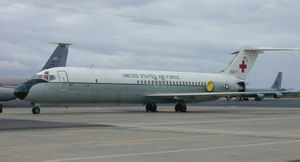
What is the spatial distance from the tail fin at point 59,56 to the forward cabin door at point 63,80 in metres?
25.8

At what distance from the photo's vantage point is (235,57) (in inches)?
1702

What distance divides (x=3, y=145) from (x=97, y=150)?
278 cm

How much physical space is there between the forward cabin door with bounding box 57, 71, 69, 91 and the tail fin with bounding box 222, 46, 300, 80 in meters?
17.7

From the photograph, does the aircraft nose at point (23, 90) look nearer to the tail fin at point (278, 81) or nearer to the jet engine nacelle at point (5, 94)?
the jet engine nacelle at point (5, 94)

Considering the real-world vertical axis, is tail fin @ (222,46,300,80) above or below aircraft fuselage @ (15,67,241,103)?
above

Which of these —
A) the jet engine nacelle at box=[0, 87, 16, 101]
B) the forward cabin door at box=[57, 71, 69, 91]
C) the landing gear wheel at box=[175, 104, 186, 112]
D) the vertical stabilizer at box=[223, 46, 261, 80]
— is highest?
the vertical stabilizer at box=[223, 46, 261, 80]

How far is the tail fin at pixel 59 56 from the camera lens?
5703cm

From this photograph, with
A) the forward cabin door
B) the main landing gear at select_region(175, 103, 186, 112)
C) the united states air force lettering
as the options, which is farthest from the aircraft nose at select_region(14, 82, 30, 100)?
the main landing gear at select_region(175, 103, 186, 112)

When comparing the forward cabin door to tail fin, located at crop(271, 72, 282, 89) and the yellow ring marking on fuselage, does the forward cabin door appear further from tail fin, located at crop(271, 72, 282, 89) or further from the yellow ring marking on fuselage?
tail fin, located at crop(271, 72, 282, 89)

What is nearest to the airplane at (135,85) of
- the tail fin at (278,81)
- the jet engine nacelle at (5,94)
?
the jet engine nacelle at (5,94)

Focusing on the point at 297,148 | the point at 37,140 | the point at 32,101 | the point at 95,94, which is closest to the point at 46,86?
the point at 32,101

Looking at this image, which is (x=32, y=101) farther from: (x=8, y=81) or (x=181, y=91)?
(x=8, y=81)

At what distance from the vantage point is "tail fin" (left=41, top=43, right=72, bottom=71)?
57031mm

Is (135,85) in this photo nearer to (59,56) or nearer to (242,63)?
(242,63)
